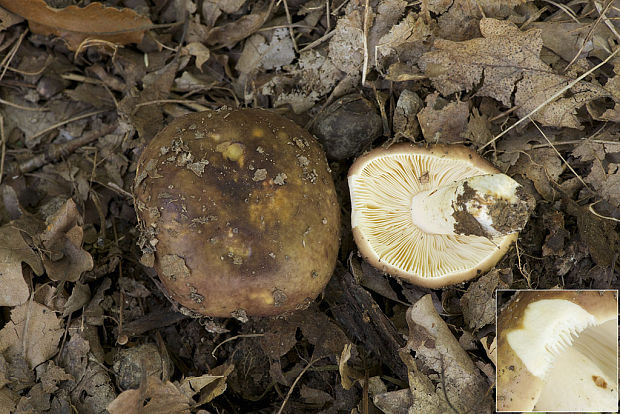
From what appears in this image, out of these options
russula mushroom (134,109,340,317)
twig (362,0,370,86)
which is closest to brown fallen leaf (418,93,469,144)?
twig (362,0,370,86)

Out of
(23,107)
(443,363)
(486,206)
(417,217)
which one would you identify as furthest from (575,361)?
(23,107)

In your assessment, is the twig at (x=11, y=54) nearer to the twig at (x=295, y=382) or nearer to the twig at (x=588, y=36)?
the twig at (x=295, y=382)

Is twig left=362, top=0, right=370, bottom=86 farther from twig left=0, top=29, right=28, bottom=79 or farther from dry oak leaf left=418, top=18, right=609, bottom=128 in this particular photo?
twig left=0, top=29, right=28, bottom=79

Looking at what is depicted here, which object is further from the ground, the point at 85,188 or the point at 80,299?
the point at 85,188

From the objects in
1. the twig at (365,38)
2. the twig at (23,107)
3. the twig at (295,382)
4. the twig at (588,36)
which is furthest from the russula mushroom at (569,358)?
the twig at (23,107)

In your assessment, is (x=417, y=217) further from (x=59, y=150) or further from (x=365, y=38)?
(x=59, y=150)

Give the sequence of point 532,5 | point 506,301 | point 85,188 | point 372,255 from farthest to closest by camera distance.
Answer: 1. point 85,188
2. point 532,5
3. point 372,255
4. point 506,301

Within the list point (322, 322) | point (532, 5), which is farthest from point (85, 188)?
point (532, 5)

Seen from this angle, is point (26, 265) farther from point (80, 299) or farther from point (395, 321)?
point (395, 321)
